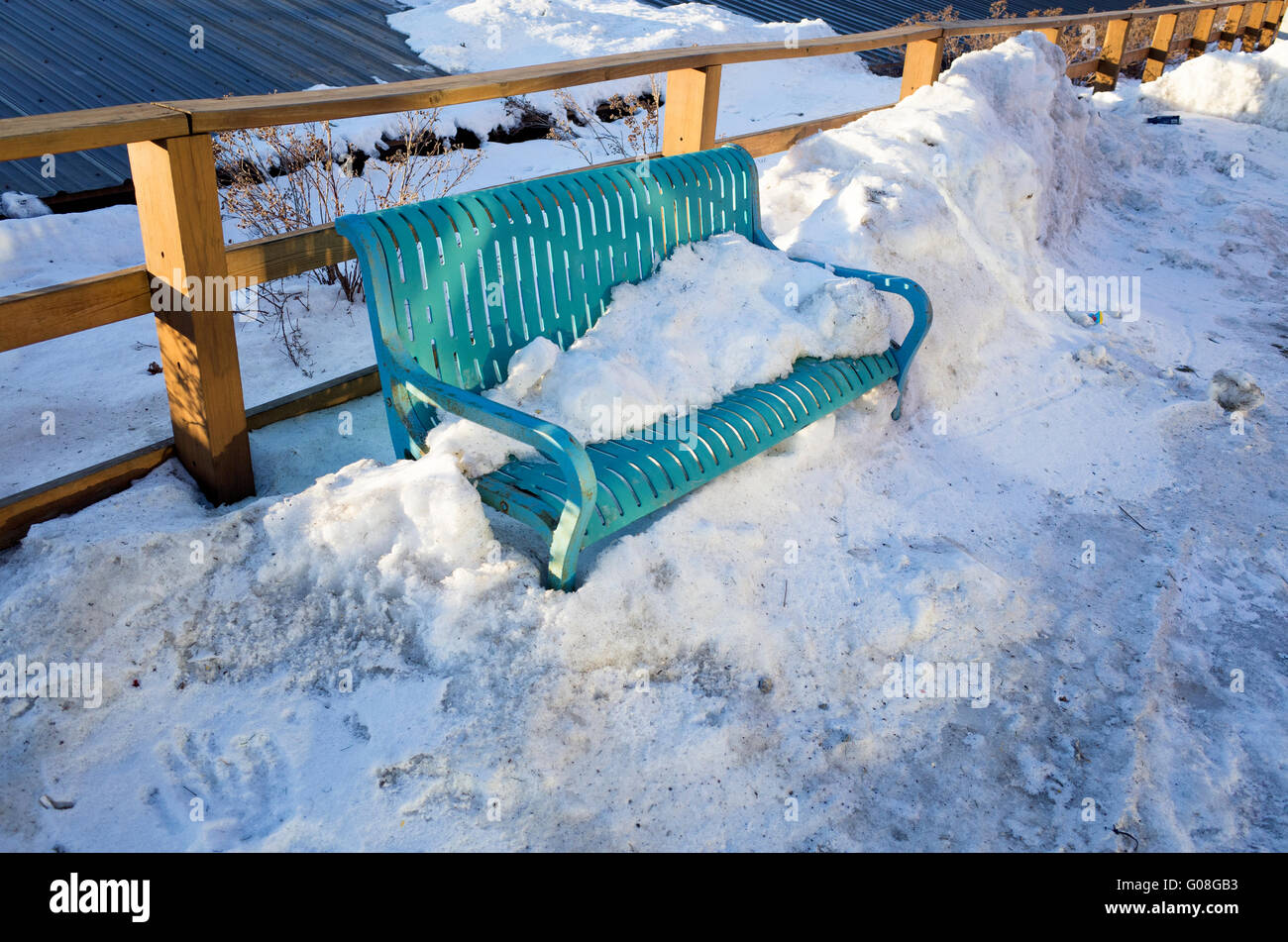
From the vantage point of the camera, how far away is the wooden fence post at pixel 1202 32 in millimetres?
11758

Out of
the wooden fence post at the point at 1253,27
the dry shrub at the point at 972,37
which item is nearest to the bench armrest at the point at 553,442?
the dry shrub at the point at 972,37

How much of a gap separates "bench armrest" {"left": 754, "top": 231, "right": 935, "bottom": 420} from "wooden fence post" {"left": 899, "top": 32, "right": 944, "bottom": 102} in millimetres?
2811

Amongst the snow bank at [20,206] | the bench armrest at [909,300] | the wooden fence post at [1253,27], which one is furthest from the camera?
the wooden fence post at [1253,27]

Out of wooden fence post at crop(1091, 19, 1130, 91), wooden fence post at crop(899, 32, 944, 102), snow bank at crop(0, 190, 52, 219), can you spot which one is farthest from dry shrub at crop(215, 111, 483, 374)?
wooden fence post at crop(1091, 19, 1130, 91)

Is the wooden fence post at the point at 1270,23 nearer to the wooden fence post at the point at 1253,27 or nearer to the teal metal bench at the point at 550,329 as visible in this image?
the wooden fence post at the point at 1253,27

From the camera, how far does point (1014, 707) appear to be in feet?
9.18

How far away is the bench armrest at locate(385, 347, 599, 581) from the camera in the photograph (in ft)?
8.30

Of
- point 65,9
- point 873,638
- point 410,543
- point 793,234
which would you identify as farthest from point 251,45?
point 873,638

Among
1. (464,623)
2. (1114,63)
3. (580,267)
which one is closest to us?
(464,623)

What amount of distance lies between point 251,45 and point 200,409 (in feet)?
24.8

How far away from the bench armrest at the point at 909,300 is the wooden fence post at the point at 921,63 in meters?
2.81

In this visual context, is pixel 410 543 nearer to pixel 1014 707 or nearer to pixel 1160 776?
pixel 1014 707

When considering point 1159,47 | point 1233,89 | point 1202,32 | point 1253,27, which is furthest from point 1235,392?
point 1253,27

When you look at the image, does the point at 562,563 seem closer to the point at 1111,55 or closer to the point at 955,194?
the point at 955,194
